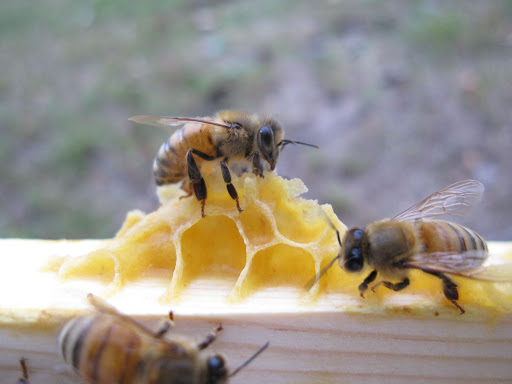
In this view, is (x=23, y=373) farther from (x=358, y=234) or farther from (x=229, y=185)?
(x=358, y=234)

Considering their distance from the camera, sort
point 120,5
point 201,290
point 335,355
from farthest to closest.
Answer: point 120,5 → point 201,290 → point 335,355

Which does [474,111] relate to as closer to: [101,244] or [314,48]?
[314,48]

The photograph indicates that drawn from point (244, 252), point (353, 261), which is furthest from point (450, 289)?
point (244, 252)

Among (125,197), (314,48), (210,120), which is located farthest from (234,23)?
(210,120)

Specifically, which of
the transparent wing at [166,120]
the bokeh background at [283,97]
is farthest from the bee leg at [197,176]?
the bokeh background at [283,97]

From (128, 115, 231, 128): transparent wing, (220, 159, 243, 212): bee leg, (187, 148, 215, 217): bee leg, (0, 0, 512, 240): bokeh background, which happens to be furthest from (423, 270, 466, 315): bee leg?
(0, 0, 512, 240): bokeh background
